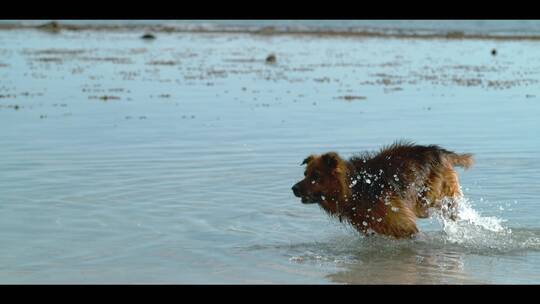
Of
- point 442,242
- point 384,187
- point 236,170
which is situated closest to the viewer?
point 442,242

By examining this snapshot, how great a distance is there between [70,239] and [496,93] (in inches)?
622

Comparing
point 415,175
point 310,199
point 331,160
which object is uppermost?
point 331,160

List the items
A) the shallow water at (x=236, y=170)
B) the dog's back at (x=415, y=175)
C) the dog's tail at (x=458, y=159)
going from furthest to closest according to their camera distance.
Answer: the dog's tail at (x=458, y=159)
the dog's back at (x=415, y=175)
the shallow water at (x=236, y=170)

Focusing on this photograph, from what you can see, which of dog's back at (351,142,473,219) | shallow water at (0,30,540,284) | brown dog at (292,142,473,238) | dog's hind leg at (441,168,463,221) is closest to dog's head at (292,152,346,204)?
brown dog at (292,142,473,238)

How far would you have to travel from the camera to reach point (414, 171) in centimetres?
934

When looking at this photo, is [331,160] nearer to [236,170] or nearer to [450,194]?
[450,194]

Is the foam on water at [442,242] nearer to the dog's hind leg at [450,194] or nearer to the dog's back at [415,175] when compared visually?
the dog's hind leg at [450,194]

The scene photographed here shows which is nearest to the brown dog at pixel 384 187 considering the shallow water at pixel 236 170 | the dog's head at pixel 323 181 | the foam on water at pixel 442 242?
the dog's head at pixel 323 181

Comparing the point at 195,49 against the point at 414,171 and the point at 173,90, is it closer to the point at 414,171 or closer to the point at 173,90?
the point at 173,90

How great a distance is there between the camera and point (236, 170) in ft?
41.1

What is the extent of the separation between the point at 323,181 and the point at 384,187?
0.65m

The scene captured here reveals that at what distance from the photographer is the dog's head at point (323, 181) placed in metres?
9.15

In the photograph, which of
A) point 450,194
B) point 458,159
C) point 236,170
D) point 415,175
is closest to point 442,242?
point 450,194

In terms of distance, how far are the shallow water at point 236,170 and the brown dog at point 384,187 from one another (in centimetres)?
23
